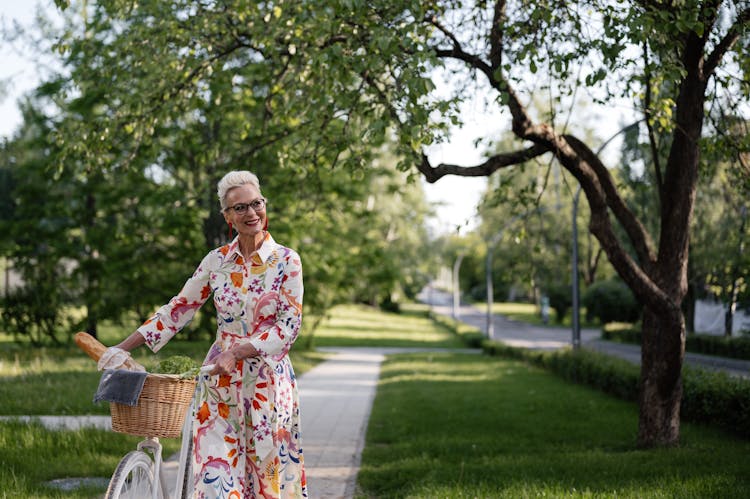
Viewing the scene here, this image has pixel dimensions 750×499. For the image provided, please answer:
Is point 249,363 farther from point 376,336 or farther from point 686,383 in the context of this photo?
point 376,336

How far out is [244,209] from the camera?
416cm

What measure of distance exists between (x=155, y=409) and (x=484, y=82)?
24.9 ft

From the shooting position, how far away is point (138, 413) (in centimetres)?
382

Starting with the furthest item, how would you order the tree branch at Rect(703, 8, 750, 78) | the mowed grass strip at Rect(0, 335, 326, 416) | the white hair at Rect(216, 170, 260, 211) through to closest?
the mowed grass strip at Rect(0, 335, 326, 416)
the tree branch at Rect(703, 8, 750, 78)
the white hair at Rect(216, 170, 260, 211)

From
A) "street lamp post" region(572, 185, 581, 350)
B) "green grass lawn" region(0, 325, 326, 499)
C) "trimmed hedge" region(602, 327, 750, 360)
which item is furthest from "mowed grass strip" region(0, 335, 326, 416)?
"trimmed hedge" region(602, 327, 750, 360)

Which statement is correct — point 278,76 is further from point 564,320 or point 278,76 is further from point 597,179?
point 564,320

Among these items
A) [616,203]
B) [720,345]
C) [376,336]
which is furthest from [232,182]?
[376,336]

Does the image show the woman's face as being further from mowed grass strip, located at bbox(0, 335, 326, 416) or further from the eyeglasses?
mowed grass strip, located at bbox(0, 335, 326, 416)

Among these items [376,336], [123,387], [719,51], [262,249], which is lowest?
[376,336]

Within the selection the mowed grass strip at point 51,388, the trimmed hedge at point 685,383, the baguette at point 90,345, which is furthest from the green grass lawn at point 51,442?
the trimmed hedge at point 685,383

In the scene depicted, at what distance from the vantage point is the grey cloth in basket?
373 cm

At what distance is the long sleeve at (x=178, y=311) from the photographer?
4.18 metres

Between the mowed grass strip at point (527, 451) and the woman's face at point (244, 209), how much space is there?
292 centimetres

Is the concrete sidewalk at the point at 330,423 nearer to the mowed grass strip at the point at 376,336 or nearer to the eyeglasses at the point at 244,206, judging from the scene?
the eyeglasses at the point at 244,206
